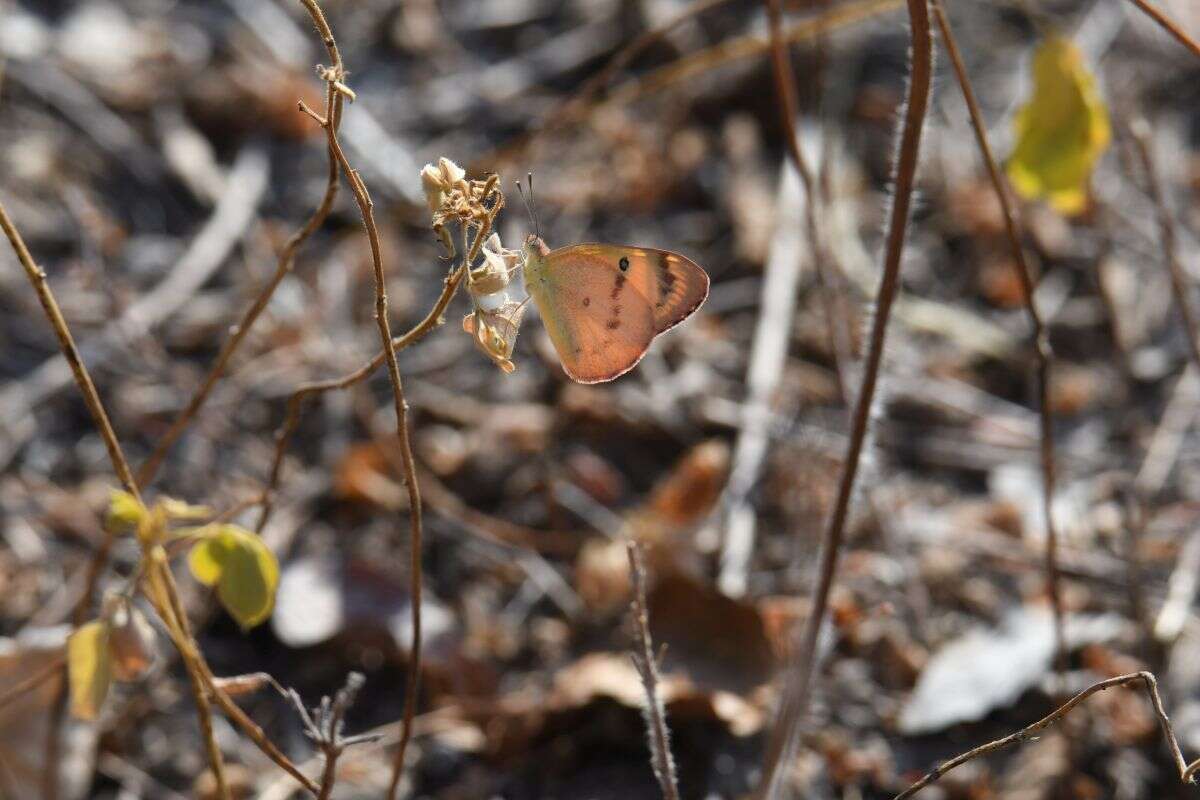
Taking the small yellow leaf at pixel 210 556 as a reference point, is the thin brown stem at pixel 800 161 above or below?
above

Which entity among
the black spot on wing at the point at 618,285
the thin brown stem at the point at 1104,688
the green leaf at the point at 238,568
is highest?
the black spot on wing at the point at 618,285

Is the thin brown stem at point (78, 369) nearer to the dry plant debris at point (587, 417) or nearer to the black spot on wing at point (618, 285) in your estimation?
the dry plant debris at point (587, 417)

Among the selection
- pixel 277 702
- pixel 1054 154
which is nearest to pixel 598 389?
pixel 277 702

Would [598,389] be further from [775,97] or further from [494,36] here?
[494,36]

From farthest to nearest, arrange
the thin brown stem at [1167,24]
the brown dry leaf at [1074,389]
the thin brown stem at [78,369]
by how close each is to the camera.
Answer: the brown dry leaf at [1074,389] < the thin brown stem at [1167,24] < the thin brown stem at [78,369]

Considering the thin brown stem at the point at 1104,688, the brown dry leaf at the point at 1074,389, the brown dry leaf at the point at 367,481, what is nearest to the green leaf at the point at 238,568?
the thin brown stem at the point at 1104,688

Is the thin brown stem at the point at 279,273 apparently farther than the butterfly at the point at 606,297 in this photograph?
No

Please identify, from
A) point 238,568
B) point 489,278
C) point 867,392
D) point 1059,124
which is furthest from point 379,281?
point 1059,124

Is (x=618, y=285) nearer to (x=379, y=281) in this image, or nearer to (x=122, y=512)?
(x=379, y=281)
